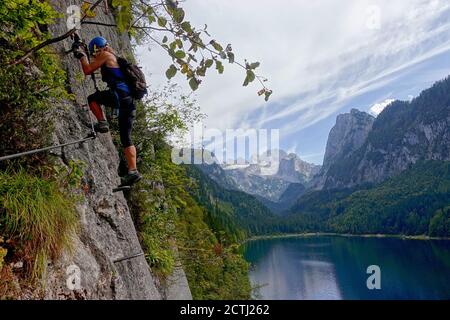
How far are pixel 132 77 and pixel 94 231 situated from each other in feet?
10.3

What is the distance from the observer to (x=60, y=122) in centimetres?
800

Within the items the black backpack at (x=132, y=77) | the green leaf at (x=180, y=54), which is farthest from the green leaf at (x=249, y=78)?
the black backpack at (x=132, y=77)

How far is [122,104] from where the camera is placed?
7.97 m

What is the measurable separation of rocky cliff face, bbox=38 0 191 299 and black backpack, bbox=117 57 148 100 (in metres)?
1.06

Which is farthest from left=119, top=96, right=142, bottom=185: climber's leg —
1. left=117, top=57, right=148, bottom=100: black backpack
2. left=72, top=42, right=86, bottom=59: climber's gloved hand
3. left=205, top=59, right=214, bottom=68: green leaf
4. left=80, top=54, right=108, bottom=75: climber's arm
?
left=205, top=59, right=214, bottom=68: green leaf

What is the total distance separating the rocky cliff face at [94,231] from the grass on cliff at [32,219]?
0.33 m

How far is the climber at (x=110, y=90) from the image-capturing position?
24.8 ft

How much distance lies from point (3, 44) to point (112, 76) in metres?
1.91

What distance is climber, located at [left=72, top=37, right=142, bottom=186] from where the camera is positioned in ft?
24.8

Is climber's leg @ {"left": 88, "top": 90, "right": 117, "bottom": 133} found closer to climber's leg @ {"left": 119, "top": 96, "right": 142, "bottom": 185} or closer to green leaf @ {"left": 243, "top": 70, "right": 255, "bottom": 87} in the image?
climber's leg @ {"left": 119, "top": 96, "right": 142, "bottom": 185}

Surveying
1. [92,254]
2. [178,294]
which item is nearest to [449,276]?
[178,294]

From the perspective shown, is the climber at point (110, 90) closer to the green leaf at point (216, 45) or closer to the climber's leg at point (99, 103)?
the climber's leg at point (99, 103)

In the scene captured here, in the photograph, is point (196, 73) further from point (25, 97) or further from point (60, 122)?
point (60, 122)

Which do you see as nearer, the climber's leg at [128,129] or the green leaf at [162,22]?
the green leaf at [162,22]
